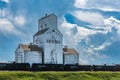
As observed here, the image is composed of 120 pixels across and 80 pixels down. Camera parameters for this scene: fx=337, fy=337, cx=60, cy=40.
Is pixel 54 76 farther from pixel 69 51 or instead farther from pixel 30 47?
pixel 69 51

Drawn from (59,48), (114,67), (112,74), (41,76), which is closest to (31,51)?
(59,48)

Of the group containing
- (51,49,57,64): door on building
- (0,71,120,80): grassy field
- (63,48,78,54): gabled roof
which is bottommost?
(0,71,120,80): grassy field

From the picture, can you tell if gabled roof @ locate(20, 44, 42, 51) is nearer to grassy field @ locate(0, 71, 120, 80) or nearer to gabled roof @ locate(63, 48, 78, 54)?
gabled roof @ locate(63, 48, 78, 54)

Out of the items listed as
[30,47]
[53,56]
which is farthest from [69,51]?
[30,47]

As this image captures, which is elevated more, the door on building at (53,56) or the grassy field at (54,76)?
the door on building at (53,56)

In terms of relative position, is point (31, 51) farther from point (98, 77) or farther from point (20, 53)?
point (98, 77)

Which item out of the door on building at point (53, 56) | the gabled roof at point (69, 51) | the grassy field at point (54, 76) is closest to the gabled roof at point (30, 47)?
the door on building at point (53, 56)

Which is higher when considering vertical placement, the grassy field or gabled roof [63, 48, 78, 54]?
gabled roof [63, 48, 78, 54]

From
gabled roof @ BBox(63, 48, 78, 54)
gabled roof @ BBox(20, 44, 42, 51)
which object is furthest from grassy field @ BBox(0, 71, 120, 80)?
gabled roof @ BBox(63, 48, 78, 54)

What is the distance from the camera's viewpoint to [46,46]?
77812mm

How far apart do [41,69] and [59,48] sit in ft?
87.6

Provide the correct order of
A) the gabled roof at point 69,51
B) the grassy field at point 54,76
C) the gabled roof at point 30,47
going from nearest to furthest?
the grassy field at point 54,76 < the gabled roof at point 30,47 < the gabled roof at point 69,51

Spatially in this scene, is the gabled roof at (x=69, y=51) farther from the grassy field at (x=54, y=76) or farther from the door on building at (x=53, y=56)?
the grassy field at (x=54, y=76)

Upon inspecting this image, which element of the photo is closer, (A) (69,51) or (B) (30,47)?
(B) (30,47)
